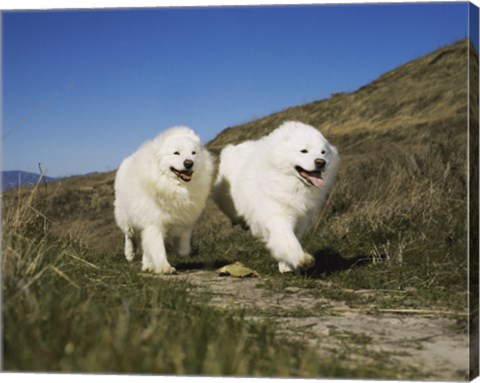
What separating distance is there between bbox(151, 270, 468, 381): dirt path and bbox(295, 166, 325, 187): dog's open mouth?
108 centimetres

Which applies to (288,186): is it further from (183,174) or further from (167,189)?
(167,189)

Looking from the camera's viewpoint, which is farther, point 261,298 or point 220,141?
point 220,141

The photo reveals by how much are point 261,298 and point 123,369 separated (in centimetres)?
239

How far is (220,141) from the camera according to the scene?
966cm

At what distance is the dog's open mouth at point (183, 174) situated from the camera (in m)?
7.67

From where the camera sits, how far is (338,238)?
831 centimetres

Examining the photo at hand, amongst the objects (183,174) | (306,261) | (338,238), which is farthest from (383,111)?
(306,261)

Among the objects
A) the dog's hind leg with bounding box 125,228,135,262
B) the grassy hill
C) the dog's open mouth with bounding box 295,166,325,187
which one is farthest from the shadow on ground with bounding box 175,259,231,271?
the dog's open mouth with bounding box 295,166,325,187

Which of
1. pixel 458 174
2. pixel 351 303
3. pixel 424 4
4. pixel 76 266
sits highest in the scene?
pixel 424 4

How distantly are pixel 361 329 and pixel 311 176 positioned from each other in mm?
2300

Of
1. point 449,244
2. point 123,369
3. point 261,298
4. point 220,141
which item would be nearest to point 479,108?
point 449,244

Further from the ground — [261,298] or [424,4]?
[424,4]

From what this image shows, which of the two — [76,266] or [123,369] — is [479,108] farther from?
[76,266]

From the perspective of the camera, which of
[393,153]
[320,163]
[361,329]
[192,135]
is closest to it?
[361,329]
